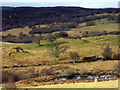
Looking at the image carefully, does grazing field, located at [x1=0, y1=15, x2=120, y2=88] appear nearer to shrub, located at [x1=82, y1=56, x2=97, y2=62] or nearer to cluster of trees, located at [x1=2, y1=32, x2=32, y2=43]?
shrub, located at [x1=82, y1=56, x2=97, y2=62]

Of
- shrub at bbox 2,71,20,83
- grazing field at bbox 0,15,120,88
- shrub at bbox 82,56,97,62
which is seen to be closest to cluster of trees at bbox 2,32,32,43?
grazing field at bbox 0,15,120,88

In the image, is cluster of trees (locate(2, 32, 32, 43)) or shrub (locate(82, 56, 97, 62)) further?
cluster of trees (locate(2, 32, 32, 43))

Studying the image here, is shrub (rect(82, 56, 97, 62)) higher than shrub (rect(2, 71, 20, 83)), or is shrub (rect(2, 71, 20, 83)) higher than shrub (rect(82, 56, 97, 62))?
shrub (rect(82, 56, 97, 62))

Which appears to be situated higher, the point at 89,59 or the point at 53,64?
the point at 89,59

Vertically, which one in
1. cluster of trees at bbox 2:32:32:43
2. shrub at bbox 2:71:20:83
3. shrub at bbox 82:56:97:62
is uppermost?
cluster of trees at bbox 2:32:32:43

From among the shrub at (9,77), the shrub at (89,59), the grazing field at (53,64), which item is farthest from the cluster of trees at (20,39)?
the shrub at (9,77)

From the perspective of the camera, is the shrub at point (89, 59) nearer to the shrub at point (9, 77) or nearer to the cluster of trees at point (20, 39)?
the shrub at point (9, 77)

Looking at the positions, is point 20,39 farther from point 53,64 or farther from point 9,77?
point 9,77

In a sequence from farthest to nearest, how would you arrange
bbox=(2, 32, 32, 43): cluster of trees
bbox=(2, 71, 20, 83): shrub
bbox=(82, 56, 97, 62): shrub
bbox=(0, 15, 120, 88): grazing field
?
bbox=(2, 32, 32, 43): cluster of trees < bbox=(82, 56, 97, 62): shrub < bbox=(0, 15, 120, 88): grazing field < bbox=(2, 71, 20, 83): shrub

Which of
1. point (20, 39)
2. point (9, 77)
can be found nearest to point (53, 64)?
point (9, 77)

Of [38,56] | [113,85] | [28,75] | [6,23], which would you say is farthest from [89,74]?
[6,23]

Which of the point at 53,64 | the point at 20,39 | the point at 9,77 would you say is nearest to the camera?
the point at 9,77

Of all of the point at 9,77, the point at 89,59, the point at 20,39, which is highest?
the point at 20,39

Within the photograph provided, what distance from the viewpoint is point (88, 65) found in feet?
164
